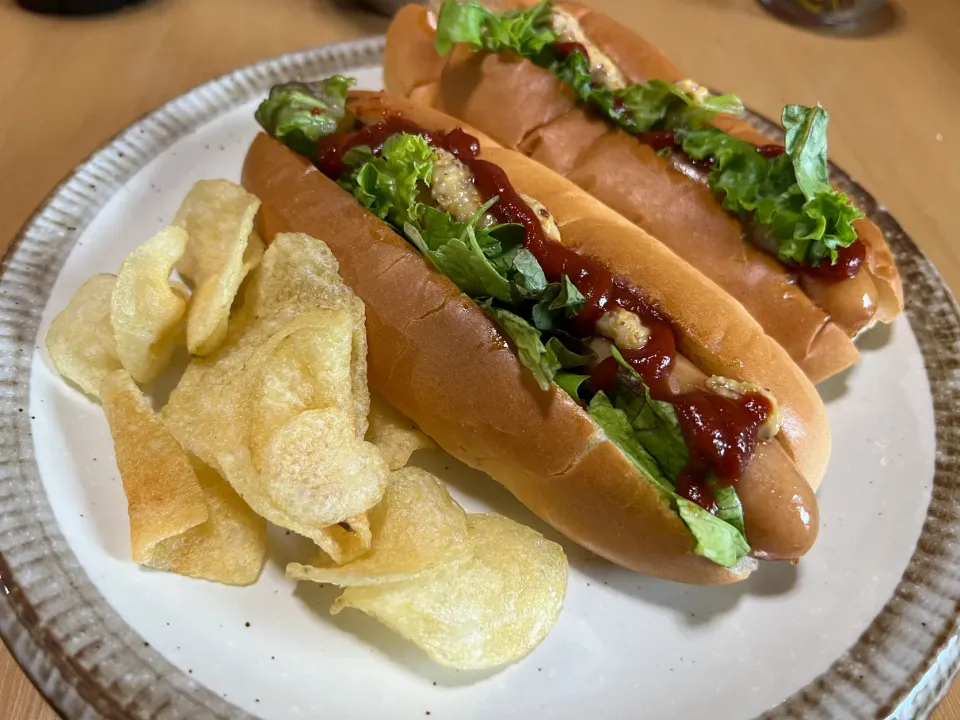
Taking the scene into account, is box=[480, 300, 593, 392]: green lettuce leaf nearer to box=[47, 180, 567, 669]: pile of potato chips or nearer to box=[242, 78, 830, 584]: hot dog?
box=[242, 78, 830, 584]: hot dog

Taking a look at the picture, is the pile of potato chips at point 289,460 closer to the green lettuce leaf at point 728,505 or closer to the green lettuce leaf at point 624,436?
the green lettuce leaf at point 624,436

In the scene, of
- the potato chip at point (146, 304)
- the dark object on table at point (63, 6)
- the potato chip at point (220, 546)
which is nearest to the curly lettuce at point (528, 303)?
the potato chip at point (146, 304)

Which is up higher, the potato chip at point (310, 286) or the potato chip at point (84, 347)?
the potato chip at point (310, 286)

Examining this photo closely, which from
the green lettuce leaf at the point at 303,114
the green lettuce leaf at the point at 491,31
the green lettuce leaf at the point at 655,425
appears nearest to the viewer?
the green lettuce leaf at the point at 655,425

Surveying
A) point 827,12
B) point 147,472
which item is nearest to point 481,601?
point 147,472

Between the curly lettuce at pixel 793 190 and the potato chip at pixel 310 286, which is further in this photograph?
the curly lettuce at pixel 793 190

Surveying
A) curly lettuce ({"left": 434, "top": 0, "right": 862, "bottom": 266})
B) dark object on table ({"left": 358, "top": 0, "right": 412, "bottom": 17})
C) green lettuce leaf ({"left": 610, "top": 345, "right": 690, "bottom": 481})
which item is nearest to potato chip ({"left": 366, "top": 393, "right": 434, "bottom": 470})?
green lettuce leaf ({"left": 610, "top": 345, "right": 690, "bottom": 481})

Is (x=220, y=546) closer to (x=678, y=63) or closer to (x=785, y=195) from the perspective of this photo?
(x=785, y=195)
